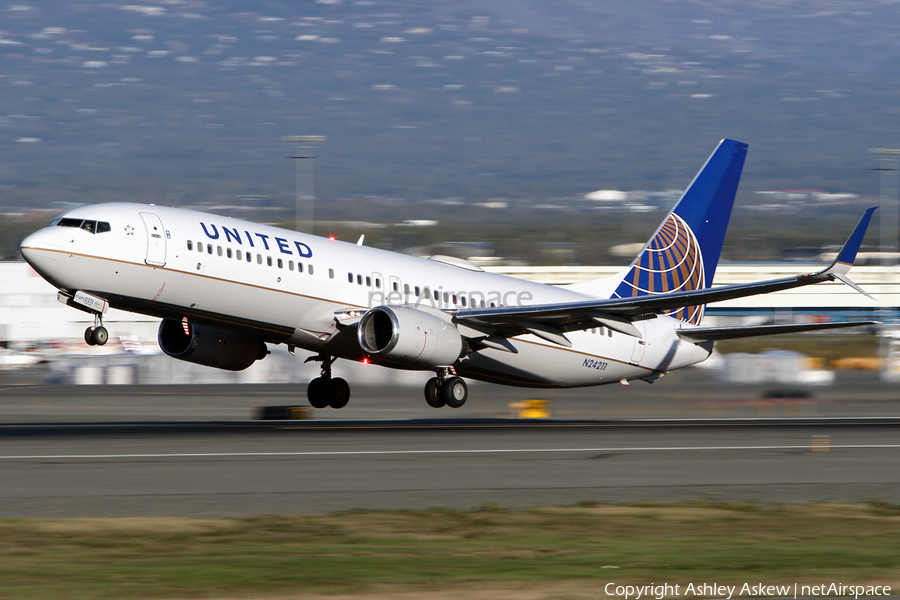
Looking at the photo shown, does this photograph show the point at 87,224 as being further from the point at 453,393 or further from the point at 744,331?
the point at 744,331

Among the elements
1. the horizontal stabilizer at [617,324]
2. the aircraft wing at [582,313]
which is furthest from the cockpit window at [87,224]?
the horizontal stabilizer at [617,324]

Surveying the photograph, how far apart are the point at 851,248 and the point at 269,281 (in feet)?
47.7

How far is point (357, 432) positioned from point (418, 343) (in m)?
2.88

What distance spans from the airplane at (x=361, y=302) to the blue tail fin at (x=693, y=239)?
0.30 ft

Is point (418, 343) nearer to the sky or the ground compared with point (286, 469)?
nearer to the sky

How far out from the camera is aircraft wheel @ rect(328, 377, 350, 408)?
3278 cm

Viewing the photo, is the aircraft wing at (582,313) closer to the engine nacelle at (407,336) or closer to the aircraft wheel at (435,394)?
the engine nacelle at (407,336)

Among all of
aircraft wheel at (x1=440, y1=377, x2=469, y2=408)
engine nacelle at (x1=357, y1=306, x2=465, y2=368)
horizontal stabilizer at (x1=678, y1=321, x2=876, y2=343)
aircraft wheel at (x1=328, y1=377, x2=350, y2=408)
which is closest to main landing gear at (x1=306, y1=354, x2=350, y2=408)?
aircraft wheel at (x1=328, y1=377, x2=350, y2=408)

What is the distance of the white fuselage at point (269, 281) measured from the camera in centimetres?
2544

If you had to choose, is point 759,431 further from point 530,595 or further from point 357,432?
point 530,595

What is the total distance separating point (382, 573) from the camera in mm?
11406

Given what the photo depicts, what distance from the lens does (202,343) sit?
30.7 m

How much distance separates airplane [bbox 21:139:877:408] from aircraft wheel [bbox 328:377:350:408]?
32 mm

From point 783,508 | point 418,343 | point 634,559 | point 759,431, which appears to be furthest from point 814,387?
point 634,559
